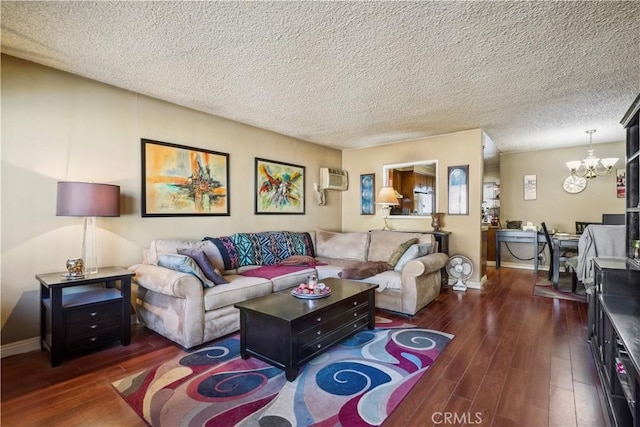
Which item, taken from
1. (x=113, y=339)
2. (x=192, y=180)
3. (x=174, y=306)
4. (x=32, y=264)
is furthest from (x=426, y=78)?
(x=32, y=264)

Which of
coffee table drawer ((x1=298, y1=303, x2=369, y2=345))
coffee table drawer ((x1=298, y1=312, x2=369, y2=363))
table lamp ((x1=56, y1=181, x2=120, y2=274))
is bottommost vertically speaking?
coffee table drawer ((x1=298, y1=312, x2=369, y2=363))

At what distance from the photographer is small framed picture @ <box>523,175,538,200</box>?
659 cm

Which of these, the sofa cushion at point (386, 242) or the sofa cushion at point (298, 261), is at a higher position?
the sofa cushion at point (386, 242)

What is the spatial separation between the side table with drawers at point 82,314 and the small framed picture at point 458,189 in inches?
182

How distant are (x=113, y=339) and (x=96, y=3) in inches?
102

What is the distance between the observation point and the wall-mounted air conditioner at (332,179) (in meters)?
5.81

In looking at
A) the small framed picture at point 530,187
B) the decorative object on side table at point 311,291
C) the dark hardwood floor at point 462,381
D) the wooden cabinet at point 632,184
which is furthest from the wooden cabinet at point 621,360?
the small framed picture at point 530,187

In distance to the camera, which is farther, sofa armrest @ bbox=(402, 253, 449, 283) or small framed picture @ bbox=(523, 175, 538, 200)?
small framed picture @ bbox=(523, 175, 538, 200)

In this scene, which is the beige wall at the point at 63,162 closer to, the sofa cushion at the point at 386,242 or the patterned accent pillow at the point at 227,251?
the patterned accent pillow at the point at 227,251

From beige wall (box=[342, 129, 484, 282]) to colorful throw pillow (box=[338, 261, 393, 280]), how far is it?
68.8 inches

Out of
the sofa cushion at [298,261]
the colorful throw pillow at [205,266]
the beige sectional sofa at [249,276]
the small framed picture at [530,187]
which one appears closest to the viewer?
the beige sectional sofa at [249,276]

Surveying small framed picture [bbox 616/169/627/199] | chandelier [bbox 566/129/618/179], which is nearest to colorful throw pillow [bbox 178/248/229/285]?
chandelier [bbox 566/129/618/179]

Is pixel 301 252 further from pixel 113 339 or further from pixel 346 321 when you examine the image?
pixel 113 339

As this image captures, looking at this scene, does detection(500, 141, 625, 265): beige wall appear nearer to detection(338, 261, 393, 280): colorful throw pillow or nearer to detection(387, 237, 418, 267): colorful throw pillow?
detection(387, 237, 418, 267): colorful throw pillow
